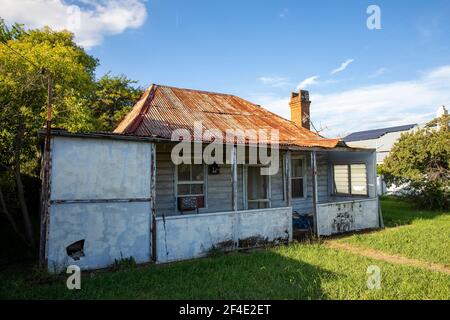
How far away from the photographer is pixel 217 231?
850 cm

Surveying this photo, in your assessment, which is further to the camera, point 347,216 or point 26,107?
point 347,216

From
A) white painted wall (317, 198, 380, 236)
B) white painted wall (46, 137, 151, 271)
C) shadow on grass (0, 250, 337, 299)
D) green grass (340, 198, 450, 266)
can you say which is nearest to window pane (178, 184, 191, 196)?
white painted wall (46, 137, 151, 271)

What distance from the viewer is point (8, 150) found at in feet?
35.3

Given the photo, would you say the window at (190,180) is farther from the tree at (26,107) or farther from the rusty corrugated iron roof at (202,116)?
the tree at (26,107)

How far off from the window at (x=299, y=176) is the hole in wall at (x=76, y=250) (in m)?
8.55

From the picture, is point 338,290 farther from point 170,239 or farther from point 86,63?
point 86,63

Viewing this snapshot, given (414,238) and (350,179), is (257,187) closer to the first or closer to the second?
(350,179)

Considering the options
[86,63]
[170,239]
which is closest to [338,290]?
[170,239]

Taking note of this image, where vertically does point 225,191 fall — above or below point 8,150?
below

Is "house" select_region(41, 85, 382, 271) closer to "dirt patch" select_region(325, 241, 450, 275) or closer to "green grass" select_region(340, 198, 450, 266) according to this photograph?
"green grass" select_region(340, 198, 450, 266)

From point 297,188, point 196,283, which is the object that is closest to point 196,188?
point 297,188

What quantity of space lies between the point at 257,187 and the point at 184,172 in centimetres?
316

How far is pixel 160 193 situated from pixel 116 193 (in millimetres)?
2793

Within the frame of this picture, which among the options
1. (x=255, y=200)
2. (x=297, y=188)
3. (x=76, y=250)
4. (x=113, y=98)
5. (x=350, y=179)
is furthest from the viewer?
(x=113, y=98)
